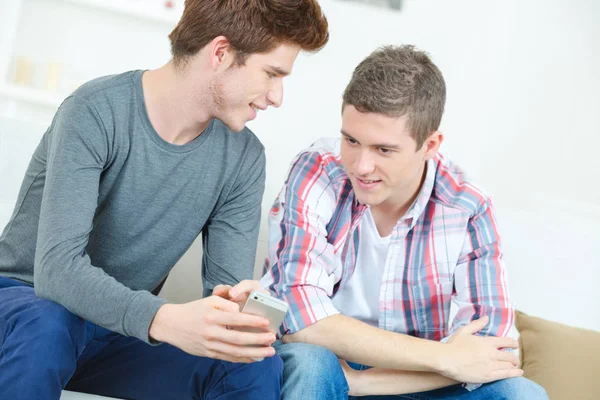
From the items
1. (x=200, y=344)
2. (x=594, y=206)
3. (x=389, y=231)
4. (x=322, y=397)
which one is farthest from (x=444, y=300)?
(x=594, y=206)

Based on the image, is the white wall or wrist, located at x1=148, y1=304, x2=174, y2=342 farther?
the white wall

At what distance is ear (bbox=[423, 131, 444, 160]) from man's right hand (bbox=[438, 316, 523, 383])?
1.56 ft

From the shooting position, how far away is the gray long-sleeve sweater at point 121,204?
1.34m

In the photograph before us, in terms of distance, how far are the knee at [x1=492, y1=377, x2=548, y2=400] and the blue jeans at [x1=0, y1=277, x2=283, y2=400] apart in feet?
1.82

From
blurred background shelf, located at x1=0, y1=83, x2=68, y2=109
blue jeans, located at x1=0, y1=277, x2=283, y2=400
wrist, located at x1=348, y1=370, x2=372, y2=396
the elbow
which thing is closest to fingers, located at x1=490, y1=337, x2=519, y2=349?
wrist, located at x1=348, y1=370, x2=372, y2=396

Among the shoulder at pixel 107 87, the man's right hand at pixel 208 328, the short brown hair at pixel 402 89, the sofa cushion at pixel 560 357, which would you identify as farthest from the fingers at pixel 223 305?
the sofa cushion at pixel 560 357

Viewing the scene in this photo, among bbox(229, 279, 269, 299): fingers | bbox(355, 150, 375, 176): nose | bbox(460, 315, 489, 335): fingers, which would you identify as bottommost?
bbox(460, 315, 489, 335): fingers

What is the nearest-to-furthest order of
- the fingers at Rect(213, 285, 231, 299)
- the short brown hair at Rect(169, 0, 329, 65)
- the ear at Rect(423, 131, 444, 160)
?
1. the fingers at Rect(213, 285, 231, 299)
2. the short brown hair at Rect(169, 0, 329, 65)
3. the ear at Rect(423, 131, 444, 160)

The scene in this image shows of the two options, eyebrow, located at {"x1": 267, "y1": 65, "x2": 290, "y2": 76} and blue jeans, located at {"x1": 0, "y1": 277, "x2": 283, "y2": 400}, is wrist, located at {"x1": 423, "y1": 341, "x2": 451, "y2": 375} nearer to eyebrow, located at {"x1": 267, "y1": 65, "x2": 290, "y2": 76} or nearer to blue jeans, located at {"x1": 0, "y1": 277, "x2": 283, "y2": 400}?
blue jeans, located at {"x1": 0, "y1": 277, "x2": 283, "y2": 400}

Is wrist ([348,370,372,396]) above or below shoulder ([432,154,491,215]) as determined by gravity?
below

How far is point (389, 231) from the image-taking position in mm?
1910

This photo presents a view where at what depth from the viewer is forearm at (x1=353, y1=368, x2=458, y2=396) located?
170cm

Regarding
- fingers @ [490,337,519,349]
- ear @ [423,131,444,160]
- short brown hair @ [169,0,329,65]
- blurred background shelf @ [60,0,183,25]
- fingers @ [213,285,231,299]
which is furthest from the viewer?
blurred background shelf @ [60,0,183,25]

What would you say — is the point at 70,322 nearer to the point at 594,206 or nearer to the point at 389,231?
the point at 389,231
